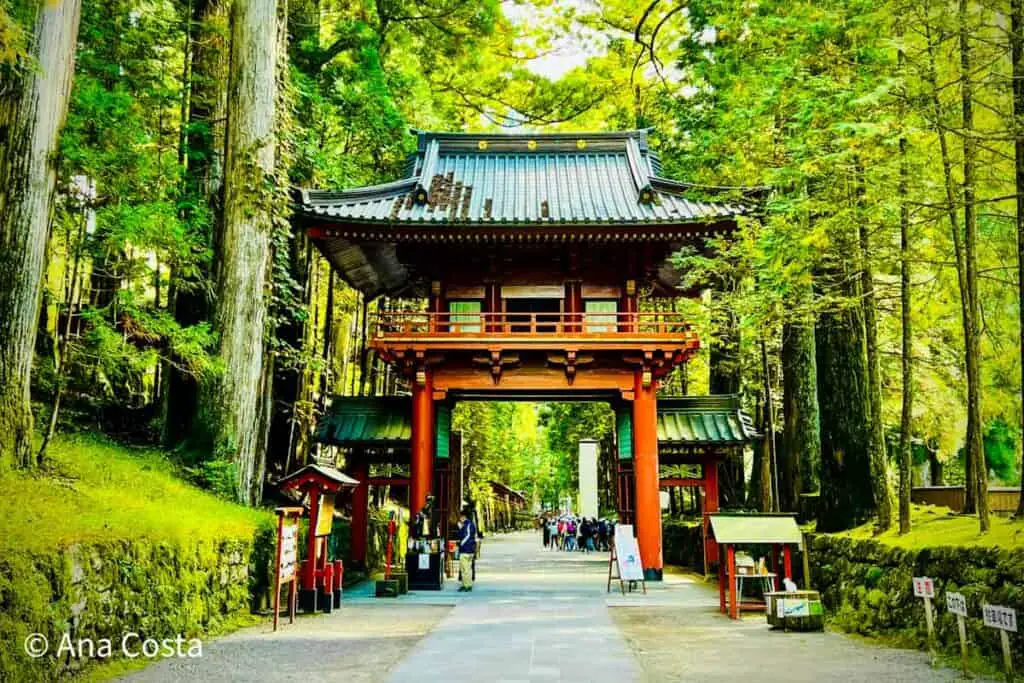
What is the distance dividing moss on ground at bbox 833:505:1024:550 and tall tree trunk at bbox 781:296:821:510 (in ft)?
15.9

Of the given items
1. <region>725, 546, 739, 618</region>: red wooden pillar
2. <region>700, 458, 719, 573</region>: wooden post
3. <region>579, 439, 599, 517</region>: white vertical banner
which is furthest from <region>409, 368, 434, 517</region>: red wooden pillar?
<region>579, 439, 599, 517</region>: white vertical banner

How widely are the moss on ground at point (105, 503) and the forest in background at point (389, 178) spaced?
494 mm

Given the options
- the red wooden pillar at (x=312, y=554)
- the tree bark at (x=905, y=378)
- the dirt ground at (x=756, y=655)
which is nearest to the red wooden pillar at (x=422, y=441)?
the red wooden pillar at (x=312, y=554)

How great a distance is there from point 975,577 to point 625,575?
7.95 meters

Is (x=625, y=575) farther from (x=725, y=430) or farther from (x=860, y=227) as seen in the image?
(x=860, y=227)

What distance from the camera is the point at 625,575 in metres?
14.7

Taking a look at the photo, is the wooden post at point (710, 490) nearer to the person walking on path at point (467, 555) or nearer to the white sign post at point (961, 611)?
the person walking on path at point (467, 555)

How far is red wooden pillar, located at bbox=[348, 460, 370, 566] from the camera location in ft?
61.2

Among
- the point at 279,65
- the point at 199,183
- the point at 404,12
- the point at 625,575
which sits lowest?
the point at 625,575

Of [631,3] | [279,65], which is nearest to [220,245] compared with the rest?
[279,65]

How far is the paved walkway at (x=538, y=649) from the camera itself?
7016 mm

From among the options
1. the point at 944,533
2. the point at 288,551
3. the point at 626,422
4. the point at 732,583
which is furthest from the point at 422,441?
the point at 944,533

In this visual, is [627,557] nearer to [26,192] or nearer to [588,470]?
[26,192]

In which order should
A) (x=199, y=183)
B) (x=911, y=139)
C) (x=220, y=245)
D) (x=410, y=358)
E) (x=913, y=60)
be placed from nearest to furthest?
1. (x=913, y=60)
2. (x=911, y=139)
3. (x=220, y=245)
4. (x=199, y=183)
5. (x=410, y=358)
